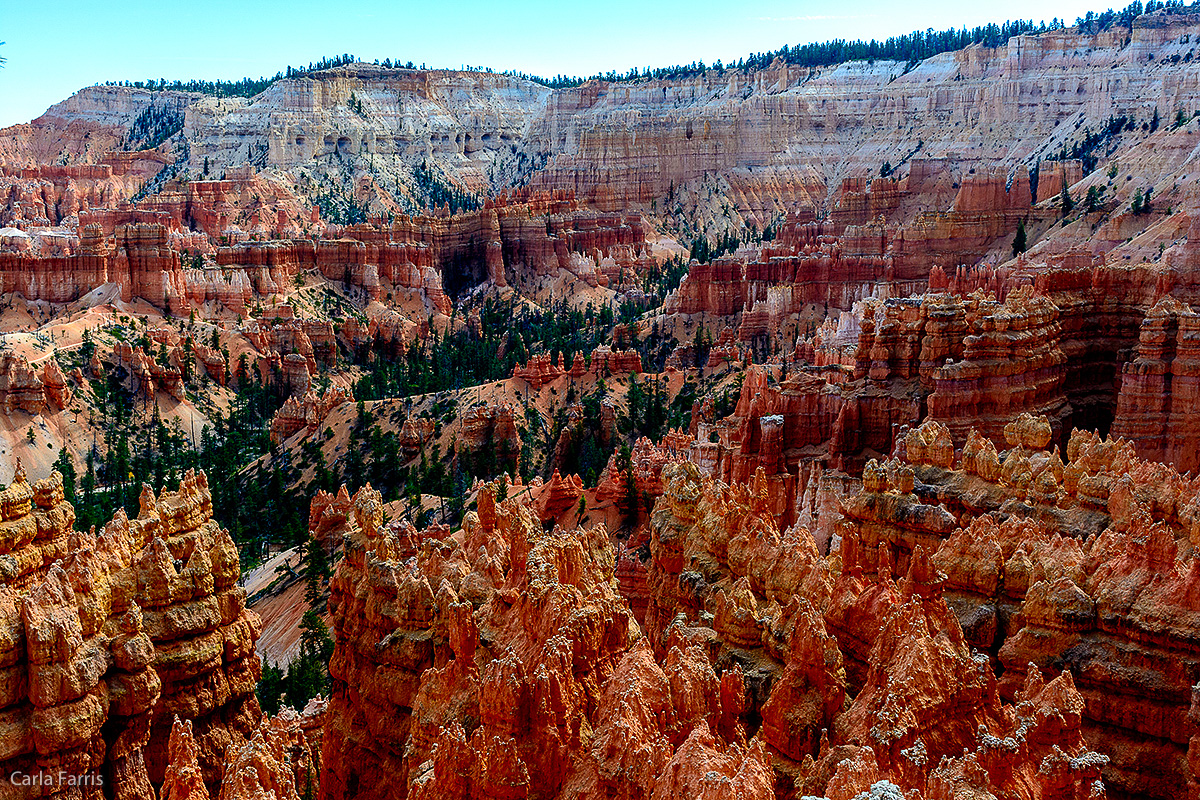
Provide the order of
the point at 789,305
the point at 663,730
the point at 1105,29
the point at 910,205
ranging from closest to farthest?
the point at 663,730, the point at 789,305, the point at 910,205, the point at 1105,29

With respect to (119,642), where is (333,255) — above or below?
below

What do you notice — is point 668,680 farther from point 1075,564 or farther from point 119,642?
point 119,642

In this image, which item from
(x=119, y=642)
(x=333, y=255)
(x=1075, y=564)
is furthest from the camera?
(x=333, y=255)

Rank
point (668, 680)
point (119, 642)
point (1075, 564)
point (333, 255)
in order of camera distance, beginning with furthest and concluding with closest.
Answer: point (333, 255) < point (1075, 564) < point (119, 642) < point (668, 680)

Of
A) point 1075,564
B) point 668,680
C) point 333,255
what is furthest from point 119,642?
point 333,255

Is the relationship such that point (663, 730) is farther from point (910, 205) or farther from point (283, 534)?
point (910, 205)

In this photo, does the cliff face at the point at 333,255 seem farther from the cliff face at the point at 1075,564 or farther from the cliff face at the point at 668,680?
the cliff face at the point at 1075,564

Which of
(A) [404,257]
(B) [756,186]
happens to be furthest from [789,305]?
(B) [756,186]

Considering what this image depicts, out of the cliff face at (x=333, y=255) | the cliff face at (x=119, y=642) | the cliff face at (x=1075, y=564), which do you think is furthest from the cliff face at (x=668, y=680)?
the cliff face at (x=333, y=255)
